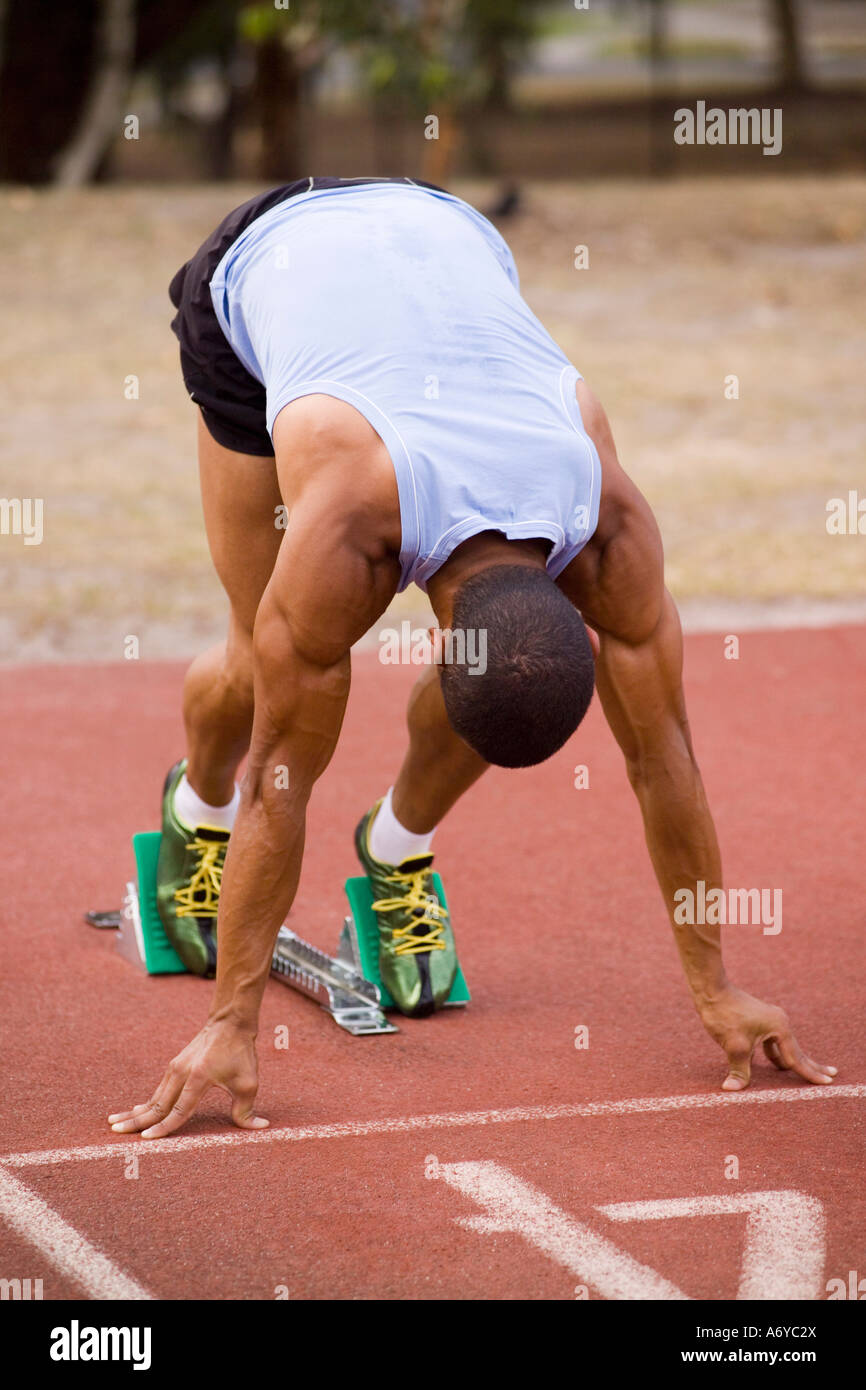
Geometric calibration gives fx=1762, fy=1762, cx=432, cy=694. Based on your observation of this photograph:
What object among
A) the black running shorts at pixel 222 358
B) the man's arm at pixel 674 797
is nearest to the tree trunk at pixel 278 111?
the black running shorts at pixel 222 358

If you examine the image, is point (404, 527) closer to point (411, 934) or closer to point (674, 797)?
point (674, 797)

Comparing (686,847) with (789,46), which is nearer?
(686,847)

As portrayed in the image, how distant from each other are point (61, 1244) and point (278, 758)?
967mm

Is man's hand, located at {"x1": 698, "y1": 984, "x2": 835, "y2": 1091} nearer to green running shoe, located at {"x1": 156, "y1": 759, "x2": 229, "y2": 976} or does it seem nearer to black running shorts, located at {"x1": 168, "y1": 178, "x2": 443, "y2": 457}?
green running shoe, located at {"x1": 156, "y1": 759, "x2": 229, "y2": 976}

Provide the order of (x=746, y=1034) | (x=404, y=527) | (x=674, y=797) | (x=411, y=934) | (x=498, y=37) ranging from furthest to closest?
(x=498, y=37)
(x=411, y=934)
(x=746, y=1034)
(x=674, y=797)
(x=404, y=527)

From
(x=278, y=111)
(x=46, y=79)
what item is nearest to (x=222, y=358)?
(x=278, y=111)

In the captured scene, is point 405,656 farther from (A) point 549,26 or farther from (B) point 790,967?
(A) point 549,26

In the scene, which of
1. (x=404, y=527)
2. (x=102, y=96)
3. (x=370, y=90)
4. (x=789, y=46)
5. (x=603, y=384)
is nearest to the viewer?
(x=404, y=527)

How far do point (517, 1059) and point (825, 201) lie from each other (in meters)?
14.9

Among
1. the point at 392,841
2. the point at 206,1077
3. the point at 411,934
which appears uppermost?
the point at 392,841

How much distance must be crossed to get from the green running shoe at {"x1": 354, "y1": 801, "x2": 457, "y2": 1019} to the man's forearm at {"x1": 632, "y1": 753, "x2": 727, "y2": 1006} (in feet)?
2.52

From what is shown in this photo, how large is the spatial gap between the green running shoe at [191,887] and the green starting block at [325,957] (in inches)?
2.2

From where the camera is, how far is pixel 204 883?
14.5 feet

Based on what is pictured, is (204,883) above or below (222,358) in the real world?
below
